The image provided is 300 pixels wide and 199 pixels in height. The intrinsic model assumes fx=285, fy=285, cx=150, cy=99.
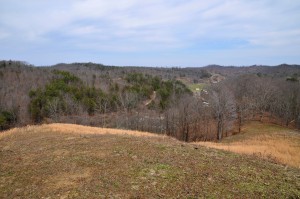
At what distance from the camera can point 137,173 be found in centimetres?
1139

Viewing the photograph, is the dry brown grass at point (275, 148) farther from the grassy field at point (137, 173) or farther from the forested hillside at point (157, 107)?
the forested hillside at point (157, 107)

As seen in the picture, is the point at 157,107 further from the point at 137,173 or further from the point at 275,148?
the point at 137,173

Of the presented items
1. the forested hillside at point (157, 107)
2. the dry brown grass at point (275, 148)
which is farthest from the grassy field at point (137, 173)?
the forested hillside at point (157, 107)

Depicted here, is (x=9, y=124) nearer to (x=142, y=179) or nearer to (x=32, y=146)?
(x=32, y=146)

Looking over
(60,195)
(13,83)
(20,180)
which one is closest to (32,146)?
(20,180)

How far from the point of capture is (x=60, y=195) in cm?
996

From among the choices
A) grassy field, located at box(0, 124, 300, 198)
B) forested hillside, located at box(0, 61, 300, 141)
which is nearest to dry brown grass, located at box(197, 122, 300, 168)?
grassy field, located at box(0, 124, 300, 198)

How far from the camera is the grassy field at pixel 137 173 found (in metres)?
9.98

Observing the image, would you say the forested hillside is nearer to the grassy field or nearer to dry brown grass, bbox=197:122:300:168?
dry brown grass, bbox=197:122:300:168

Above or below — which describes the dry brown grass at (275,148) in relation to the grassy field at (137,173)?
below

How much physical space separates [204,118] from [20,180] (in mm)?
46451

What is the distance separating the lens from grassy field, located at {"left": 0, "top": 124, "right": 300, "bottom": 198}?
9977mm

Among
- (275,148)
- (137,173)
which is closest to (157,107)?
(275,148)

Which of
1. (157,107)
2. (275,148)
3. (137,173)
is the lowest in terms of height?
(157,107)
